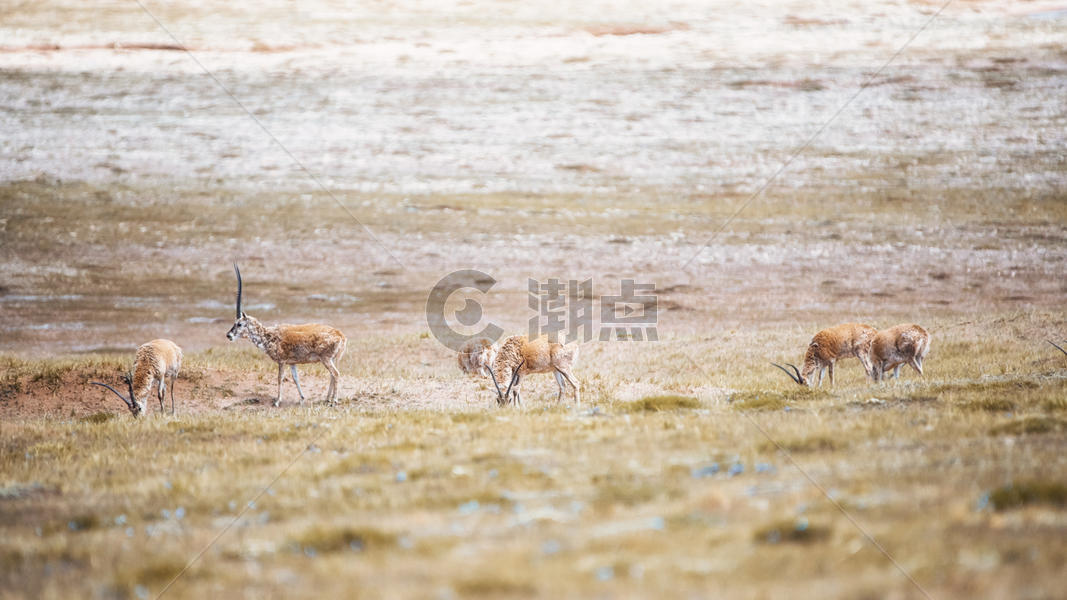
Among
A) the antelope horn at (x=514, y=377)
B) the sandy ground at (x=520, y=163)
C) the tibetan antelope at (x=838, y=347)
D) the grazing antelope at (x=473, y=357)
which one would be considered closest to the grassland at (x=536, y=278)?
the sandy ground at (x=520, y=163)

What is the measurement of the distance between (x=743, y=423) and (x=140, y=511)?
9074 mm

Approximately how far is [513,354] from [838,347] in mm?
8206

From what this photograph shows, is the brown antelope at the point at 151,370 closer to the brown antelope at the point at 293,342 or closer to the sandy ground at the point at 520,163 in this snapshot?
the brown antelope at the point at 293,342

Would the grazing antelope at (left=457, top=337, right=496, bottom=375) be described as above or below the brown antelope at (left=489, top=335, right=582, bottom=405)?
below

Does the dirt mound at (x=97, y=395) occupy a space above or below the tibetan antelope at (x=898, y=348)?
below

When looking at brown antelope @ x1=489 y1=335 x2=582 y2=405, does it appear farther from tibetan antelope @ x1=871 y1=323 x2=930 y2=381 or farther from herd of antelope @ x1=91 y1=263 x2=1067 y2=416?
tibetan antelope @ x1=871 y1=323 x2=930 y2=381

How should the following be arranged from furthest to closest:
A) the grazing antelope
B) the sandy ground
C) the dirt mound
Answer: the sandy ground < the grazing antelope < the dirt mound

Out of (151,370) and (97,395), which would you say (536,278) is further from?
(151,370)

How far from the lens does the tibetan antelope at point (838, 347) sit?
22.1 metres

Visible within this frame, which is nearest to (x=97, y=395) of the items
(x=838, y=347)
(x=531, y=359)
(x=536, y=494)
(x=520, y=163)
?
(x=531, y=359)

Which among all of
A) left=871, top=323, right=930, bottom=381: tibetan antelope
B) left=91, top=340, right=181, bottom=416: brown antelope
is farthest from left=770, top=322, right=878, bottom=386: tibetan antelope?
left=91, top=340, right=181, bottom=416: brown antelope

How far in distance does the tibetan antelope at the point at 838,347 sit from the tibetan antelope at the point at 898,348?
179 millimetres

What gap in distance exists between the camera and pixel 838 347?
22.2 m

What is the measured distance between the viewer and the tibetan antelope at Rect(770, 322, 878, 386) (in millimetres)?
22062
